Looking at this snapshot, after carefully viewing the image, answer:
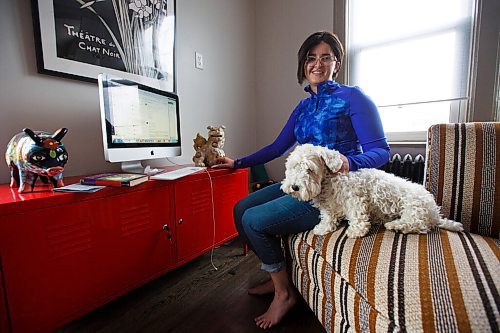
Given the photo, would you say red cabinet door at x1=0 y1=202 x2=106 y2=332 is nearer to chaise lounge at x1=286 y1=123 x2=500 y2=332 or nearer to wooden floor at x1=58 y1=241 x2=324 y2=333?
wooden floor at x1=58 y1=241 x2=324 y2=333

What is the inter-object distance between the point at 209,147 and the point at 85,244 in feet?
2.51

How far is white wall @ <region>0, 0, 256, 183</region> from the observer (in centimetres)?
102

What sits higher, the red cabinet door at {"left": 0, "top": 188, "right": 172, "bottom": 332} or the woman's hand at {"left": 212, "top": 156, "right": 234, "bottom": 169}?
the woman's hand at {"left": 212, "top": 156, "right": 234, "bottom": 169}

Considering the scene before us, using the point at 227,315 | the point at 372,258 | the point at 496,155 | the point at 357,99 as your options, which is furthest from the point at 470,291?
the point at 227,315

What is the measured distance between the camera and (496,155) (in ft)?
2.84

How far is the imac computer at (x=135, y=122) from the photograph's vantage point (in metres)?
1.06

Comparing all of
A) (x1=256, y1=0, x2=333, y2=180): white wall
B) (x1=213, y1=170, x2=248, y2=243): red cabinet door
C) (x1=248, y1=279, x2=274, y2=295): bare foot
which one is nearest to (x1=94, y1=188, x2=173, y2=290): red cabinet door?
(x1=213, y1=170, x2=248, y2=243): red cabinet door

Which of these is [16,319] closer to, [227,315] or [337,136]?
[227,315]

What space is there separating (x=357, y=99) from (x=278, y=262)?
0.75 metres

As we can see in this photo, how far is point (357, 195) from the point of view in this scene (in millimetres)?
830

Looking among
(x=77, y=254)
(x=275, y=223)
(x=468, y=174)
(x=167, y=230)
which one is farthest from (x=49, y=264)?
(x=468, y=174)

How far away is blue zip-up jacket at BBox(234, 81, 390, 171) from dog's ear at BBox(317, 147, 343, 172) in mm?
90

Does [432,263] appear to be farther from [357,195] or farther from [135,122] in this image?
[135,122]

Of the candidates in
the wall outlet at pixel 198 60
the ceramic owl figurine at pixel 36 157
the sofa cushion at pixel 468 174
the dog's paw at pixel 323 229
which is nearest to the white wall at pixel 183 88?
the wall outlet at pixel 198 60
